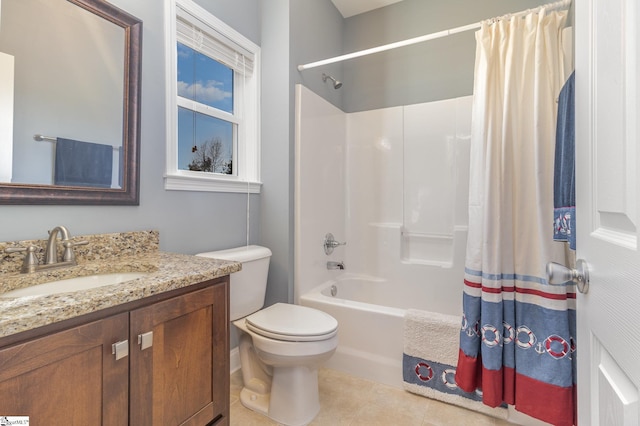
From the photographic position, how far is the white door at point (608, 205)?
1.43 ft

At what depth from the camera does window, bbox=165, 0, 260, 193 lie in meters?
1.59

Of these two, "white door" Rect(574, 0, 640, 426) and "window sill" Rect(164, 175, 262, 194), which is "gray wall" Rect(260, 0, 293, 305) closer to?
"window sill" Rect(164, 175, 262, 194)

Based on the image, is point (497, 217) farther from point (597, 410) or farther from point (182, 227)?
point (182, 227)

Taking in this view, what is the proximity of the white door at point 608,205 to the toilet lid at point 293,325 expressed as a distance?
0.98 m

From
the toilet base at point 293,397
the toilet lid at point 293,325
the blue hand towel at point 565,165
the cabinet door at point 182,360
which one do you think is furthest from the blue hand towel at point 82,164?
the blue hand towel at point 565,165

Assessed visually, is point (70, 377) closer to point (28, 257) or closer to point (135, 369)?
point (135, 369)

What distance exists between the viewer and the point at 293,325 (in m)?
1.51

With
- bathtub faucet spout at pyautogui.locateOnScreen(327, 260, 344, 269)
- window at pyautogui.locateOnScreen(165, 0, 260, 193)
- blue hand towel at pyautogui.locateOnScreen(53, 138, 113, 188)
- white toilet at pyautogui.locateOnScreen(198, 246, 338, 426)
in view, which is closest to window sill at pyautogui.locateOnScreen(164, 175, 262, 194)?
window at pyautogui.locateOnScreen(165, 0, 260, 193)

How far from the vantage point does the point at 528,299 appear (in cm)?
149

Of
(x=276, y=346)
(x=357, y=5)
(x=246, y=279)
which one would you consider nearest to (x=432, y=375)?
(x=276, y=346)

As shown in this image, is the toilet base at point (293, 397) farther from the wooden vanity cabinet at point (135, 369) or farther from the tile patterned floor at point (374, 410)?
the wooden vanity cabinet at point (135, 369)

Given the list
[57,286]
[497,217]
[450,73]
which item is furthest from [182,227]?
[450,73]

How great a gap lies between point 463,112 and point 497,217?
1.14 m

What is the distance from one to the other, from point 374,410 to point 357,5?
3.05m
